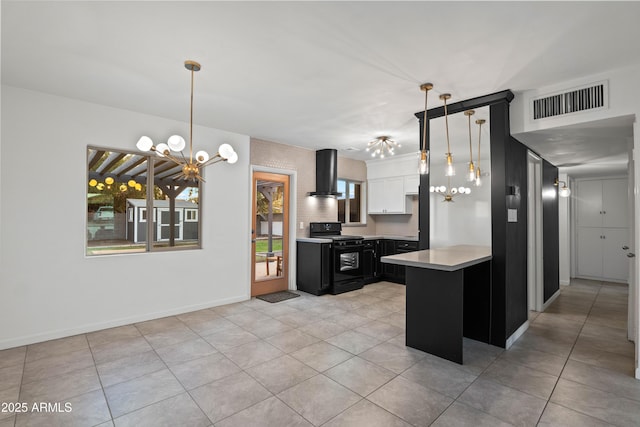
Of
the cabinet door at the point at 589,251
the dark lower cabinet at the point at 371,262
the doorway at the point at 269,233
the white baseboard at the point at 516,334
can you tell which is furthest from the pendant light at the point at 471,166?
the cabinet door at the point at 589,251

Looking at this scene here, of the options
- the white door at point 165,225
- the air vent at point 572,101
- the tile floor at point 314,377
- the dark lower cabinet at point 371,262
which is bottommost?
the tile floor at point 314,377

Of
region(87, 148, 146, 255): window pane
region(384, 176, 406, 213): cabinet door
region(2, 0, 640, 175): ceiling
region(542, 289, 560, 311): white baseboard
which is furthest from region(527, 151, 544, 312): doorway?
region(87, 148, 146, 255): window pane

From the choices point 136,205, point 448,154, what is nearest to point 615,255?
point 448,154

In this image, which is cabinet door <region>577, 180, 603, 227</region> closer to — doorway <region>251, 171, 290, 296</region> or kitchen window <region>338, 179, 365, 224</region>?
kitchen window <region>338, 179, 365, 224</region>

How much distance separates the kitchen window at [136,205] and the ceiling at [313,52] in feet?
2.40

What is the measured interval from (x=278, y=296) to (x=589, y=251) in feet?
21.7

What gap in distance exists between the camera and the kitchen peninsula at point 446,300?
285 centimetres

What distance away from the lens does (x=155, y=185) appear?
14.0 feet

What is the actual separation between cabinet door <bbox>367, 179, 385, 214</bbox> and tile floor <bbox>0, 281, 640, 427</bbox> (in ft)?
11.1

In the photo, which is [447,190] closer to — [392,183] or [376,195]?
[392,183]

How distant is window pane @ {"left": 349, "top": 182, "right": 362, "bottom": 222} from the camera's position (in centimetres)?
713

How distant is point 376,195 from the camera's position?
274 inches

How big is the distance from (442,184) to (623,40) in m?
1.99

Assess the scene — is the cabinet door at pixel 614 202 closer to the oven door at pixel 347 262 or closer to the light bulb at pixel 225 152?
the oven door at pixel 347 262
